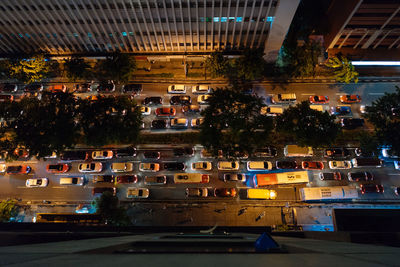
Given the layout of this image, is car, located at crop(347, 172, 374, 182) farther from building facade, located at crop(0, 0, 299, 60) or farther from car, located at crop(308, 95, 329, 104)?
building facade, located at crop(0, 0, 299, 60)

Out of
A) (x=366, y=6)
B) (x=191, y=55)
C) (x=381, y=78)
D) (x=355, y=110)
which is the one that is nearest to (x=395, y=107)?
(x=355, y=110)

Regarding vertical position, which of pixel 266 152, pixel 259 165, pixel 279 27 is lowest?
pixel 259 165

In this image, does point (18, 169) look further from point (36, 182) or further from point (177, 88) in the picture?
point (177, 88)

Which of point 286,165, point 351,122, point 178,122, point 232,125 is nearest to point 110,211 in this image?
point 178,122

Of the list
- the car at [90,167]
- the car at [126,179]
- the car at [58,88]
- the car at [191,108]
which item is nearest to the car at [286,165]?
the car at [191,108]

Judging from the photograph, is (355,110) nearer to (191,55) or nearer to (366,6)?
(366,6)

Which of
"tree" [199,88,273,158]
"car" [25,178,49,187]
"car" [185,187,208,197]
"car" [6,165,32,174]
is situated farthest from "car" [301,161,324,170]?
"car" [6,165,32,174]

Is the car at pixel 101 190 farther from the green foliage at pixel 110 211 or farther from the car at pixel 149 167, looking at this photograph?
the car at pixel 149 167
